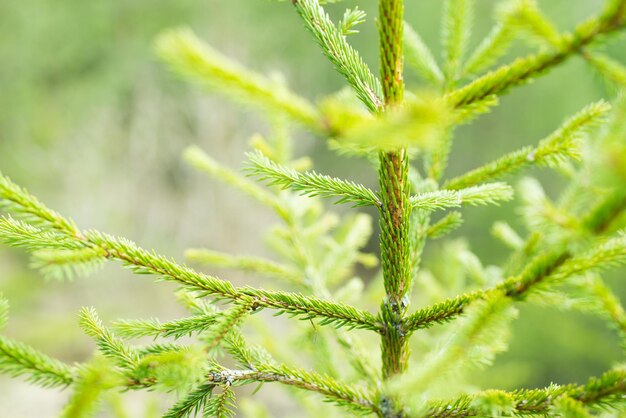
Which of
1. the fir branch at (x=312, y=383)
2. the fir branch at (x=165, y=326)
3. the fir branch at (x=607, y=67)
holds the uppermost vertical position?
the fir branch at (x=607, y=67)

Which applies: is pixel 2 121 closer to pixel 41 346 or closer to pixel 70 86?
pixel 70 86

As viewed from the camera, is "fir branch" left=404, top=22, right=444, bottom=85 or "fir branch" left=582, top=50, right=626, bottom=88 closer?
"fir branch" left=582, top=50, right=626, bottom=88

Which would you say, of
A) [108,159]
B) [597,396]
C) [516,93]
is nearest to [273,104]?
[597,396]

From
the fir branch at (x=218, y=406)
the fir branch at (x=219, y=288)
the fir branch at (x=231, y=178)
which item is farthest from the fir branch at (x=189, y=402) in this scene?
the fir branch at (x=231, y=178)

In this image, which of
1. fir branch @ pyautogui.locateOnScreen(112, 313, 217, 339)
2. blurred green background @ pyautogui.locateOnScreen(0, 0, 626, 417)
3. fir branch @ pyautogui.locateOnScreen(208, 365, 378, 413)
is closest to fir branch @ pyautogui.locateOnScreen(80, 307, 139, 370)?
fir branch @ pyautogui.locateOnScreen(112, 313, 217, 339)

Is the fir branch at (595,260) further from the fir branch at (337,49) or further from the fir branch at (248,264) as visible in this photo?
the fir branch at (248,264)

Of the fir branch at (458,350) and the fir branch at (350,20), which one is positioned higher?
the fir branch at (350,20)

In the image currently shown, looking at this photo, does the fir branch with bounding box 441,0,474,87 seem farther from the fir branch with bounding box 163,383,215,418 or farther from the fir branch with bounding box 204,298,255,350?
the fir branch with bounding box 163,383,215,418
